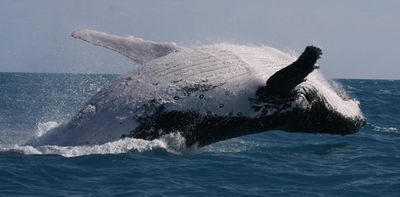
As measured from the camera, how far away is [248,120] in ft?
35.9

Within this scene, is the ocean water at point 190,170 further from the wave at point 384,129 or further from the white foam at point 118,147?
the wave at point 384,129

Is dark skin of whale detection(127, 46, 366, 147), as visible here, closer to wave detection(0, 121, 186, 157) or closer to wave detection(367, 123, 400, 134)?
wave detection(0, 121, 186, 157)

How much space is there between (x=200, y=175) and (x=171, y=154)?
1.18m

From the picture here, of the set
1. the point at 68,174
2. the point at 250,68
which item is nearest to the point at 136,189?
the point at 68,174

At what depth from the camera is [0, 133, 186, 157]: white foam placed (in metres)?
10.3

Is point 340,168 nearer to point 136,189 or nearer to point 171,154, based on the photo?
point 171,154

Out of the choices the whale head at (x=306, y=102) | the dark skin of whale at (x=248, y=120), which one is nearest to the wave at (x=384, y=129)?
the whale head at (x=306, y=102)

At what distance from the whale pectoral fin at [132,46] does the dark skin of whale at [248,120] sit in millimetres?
1087

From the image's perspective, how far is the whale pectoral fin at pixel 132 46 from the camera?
1123cm

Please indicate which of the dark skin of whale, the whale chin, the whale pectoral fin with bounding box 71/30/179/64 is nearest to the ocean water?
the dark skin of whale

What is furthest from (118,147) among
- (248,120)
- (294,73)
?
(294,73)

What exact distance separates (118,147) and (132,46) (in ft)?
5.92

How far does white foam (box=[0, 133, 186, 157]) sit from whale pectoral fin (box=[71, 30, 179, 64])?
1372 mm

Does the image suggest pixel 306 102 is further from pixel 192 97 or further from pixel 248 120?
pixel 192 97
